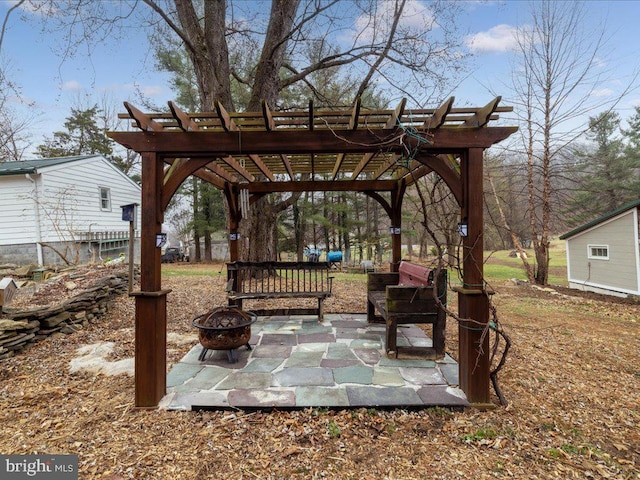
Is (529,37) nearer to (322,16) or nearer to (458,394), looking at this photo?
(322,16)

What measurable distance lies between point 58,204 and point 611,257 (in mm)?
16622

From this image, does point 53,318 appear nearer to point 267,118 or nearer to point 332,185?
point 267,118

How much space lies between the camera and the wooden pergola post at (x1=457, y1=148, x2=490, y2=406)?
2.69 m

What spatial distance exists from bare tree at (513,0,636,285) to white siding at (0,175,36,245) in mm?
15040

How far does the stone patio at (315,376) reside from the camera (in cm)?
270

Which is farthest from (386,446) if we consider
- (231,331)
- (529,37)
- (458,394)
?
(529,37)

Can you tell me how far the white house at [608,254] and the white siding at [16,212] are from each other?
54.6 ft

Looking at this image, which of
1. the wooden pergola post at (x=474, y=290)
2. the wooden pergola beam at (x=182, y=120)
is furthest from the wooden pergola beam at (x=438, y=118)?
the wooden pergola beam at (x=182, y=120)

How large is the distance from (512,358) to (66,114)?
81.7 feet

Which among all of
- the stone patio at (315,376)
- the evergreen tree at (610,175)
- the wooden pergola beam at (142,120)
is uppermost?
the evergreen tree at (610,175)

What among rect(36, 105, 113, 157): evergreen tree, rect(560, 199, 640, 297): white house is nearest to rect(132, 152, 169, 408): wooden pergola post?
rect(560, 199, 640, 297): white house

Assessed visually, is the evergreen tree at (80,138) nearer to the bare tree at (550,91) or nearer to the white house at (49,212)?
the white house at (49,212)

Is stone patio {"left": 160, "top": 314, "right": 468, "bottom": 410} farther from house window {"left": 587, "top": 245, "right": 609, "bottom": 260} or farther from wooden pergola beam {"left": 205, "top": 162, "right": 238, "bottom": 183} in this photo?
house window {"left": 587, "top": 245, "right": 609, "bottom": 260}

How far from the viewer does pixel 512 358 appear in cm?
386
